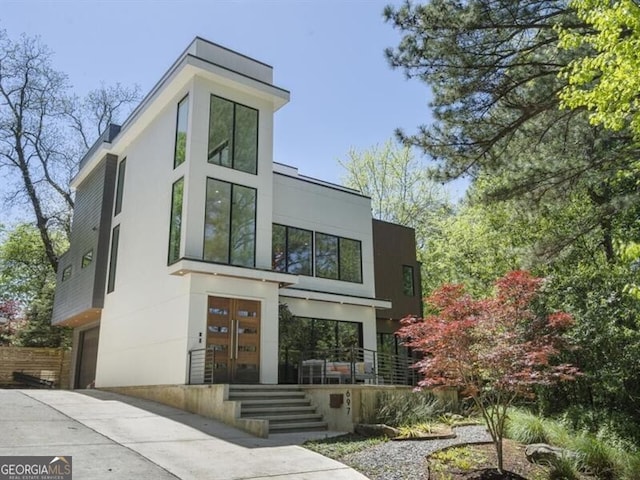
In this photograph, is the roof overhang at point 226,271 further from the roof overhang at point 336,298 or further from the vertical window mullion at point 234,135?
the vertical window mullion at point 234,135

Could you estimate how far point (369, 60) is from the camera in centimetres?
1259

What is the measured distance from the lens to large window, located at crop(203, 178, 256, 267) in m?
12.4

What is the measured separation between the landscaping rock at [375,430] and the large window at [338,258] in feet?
23.4

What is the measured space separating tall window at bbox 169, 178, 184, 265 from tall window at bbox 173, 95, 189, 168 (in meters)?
0.74

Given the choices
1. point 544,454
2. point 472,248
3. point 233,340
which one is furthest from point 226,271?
point 472,248

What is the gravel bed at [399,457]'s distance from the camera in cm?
641

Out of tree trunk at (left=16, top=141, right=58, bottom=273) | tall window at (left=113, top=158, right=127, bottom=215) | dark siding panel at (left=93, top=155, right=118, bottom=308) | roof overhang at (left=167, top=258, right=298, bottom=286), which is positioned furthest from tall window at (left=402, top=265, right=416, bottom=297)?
tree trunk at (left=16, top=141, right=58, bottom=273)

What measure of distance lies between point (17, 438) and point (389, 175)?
24.8m

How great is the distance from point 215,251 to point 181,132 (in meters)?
3.61

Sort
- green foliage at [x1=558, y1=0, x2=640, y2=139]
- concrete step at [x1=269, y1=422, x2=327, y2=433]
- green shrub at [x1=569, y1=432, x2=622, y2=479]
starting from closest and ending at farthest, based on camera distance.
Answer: green foliage at [x1=558, y1=0, x2=640, y2=139]
green shrub at [x1=569, y1=432, x2=622, y2=479]
concrete step at [x1=269, y1=422, x2=327, y2=433]

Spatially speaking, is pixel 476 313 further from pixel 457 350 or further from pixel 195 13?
pixel 195 13

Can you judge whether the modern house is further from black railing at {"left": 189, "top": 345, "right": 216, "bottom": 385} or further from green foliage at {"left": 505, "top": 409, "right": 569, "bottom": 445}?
green foliage at {"left": 505, "top": 409, "right": 569, "bottom": 445}

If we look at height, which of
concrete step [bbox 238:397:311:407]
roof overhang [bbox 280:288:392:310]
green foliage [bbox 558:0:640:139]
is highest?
green foliage [bbox 558:0:640:139]

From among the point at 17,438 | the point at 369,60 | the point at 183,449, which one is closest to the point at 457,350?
the point at 183,449
